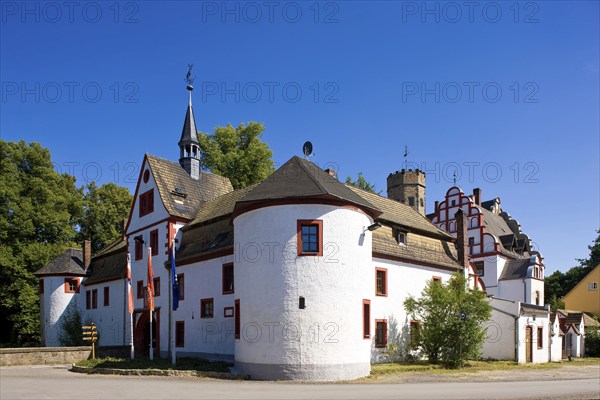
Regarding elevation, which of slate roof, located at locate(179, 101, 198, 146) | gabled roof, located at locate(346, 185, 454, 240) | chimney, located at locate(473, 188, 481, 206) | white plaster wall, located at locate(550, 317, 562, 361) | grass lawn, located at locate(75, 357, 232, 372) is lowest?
white plaster wall, located at locate(550, 317, 562, 361)

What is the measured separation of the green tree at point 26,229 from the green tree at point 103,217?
4.07 m

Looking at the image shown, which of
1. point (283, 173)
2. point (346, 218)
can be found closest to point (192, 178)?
point (283, 173)

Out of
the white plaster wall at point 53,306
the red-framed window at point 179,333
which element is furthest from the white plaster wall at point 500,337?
the white plaster wall at point 53,306

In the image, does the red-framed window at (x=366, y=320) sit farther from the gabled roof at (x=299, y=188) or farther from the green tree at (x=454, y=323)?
the green tree at (x=454, y=323)

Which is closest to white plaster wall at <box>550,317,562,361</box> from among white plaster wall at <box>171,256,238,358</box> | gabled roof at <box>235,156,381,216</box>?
gabled roof at <box>235,156,381,216</box>

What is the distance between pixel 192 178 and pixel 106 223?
2086 centimetres

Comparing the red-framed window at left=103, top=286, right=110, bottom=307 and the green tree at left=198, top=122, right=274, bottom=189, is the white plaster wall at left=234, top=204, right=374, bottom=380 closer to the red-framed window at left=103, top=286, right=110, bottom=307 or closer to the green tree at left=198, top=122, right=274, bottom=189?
the red-framed window at left=103, top=286, right=110, bottom=307

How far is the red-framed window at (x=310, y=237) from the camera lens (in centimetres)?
2214

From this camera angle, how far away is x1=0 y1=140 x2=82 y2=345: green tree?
44250 mm

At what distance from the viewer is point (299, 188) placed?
23.0 meters

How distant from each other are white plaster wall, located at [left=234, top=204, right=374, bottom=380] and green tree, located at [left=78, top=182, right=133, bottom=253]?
33.2m

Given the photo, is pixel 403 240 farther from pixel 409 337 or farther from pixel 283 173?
pixel 283 173

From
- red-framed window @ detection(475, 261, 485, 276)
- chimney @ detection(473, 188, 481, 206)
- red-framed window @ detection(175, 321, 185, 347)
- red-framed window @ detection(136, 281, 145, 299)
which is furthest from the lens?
chimney @ detection(473, 188, 481, 206)

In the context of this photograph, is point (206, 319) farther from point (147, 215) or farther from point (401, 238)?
point (401, 238)
